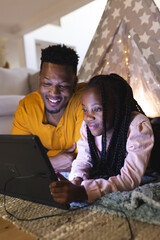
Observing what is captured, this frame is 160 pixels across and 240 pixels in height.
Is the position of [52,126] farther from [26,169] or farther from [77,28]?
[77,28]

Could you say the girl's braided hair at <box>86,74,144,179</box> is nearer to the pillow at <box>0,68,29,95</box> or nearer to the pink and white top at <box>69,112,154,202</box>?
the pink and white top at <box>69,112,154,202</box>

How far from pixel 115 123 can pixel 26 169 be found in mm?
374

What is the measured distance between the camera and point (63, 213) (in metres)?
0.65

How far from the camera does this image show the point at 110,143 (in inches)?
34.6

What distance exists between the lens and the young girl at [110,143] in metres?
0.74

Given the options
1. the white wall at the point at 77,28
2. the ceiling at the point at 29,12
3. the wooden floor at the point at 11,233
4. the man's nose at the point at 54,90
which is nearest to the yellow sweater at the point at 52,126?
the man's nose at the point at 54,90

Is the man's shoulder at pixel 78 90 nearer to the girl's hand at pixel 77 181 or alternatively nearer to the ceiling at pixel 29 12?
the girl's hand at pixel 77 181

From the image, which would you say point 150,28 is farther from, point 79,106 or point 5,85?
point 5,85

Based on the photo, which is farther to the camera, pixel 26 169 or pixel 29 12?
pixel 29 12

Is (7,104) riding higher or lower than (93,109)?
lower

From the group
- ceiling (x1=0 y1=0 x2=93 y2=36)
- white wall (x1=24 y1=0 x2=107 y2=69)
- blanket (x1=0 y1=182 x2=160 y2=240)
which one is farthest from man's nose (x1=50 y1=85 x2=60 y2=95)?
white wall (x1=24 y1=0 x2=107 y2=69)

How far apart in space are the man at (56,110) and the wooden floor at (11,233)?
53 centimetres

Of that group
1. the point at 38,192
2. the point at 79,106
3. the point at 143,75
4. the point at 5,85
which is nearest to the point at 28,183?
the point at 38,192

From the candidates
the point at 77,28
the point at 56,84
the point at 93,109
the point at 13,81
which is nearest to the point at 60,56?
the point at 56,84
